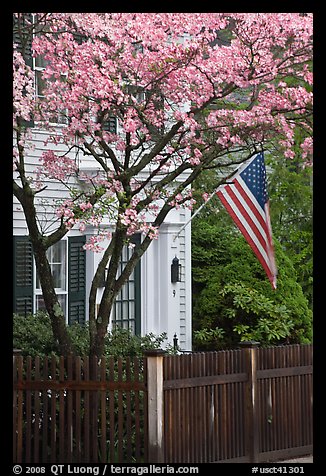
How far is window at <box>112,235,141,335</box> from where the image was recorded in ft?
46.9

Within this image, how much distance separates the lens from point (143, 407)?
8.91m

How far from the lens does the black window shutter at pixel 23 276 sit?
1257 centimetres

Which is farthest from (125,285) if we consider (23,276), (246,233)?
(246,233)

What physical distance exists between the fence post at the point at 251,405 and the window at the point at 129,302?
466 centimetres

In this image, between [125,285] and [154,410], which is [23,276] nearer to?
[125,285]

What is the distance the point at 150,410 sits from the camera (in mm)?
8836

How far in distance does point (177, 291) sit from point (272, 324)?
155cm

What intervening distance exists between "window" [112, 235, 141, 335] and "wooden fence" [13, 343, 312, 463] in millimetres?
4433

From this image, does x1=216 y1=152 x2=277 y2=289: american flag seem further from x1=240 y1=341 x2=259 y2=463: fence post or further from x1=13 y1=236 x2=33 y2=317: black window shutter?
x1=13 y1=236 x2=33 y2=317: black window shutter

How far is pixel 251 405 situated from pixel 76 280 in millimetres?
4364

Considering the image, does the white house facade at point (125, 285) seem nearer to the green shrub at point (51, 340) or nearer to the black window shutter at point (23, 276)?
the black window shutter at point (23, 276)

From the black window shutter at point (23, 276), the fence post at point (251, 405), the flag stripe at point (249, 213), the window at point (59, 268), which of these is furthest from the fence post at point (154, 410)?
the window at point (59, 268)
